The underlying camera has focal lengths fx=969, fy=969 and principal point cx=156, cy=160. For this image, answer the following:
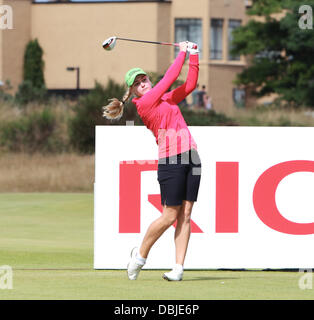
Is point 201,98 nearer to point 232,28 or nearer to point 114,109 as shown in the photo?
point 232,28

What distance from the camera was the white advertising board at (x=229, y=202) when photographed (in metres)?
8.80

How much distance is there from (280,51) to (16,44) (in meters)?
14.6

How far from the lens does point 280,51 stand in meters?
47.9

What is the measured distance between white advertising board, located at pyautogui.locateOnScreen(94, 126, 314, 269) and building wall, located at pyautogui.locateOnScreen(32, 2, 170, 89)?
139ft

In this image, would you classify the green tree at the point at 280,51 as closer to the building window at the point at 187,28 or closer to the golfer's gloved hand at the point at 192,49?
the building window at the point at 187,28

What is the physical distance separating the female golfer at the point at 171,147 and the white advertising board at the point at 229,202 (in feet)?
2.40

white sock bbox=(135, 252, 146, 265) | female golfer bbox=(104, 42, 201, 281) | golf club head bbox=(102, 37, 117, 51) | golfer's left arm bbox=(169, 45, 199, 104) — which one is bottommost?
white sock bbox=(135, 252, 146, 265)

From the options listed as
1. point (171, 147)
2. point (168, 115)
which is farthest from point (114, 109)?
point (171, 147)

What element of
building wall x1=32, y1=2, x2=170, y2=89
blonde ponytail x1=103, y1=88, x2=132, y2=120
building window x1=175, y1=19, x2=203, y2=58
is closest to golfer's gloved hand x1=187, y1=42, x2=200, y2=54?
blonde ponytail x1=103, y1=88, x2=132, y2=120

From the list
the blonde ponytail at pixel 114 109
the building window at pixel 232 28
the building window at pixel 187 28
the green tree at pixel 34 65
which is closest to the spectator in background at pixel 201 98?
the building window at pixel 187 28

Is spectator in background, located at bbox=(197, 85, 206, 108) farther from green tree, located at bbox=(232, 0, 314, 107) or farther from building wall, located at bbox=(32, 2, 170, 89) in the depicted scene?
building wall, located at bbox=(32, 2, 170, 89)

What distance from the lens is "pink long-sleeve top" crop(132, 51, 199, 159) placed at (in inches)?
309
